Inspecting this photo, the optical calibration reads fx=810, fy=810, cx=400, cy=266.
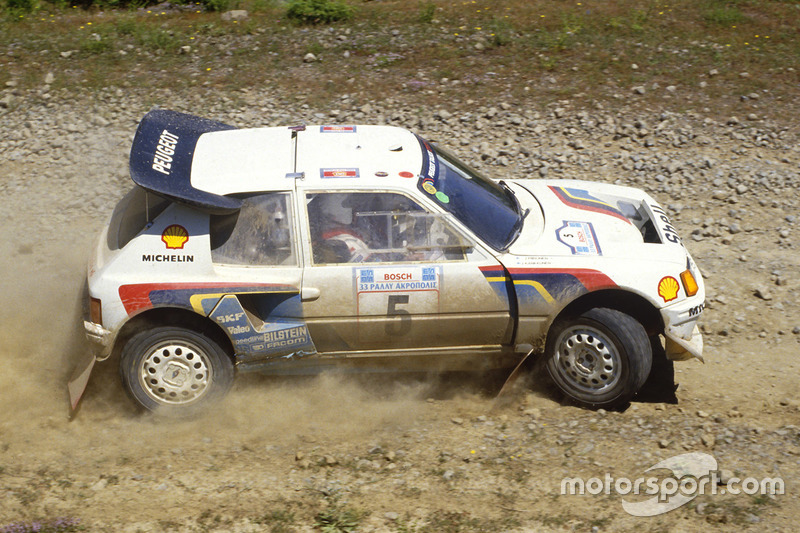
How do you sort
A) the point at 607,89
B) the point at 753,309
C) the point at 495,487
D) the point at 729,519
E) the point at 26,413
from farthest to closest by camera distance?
1. the point at 607,89
2. the point at 753,309
3. the point at 26,413
4. the point at 495,487
5. the point at 729,519

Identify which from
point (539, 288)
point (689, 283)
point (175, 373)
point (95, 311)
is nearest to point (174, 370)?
point (175, 373)

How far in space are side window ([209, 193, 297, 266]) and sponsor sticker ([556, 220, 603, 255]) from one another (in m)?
1.92

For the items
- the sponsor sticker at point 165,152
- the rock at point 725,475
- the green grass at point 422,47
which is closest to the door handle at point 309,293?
the sponsor sticker at point 165,152

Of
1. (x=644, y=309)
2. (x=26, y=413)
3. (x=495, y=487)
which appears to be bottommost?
Result: (x=26, y=413)

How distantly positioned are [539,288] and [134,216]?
2868 millimetres

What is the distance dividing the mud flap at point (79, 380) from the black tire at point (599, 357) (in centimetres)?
330

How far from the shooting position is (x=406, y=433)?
584cm

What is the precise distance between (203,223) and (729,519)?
12.5ft

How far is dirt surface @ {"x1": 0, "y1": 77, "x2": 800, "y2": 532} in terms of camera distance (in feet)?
16.4

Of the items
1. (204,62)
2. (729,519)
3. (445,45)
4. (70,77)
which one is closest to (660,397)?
(729,519)

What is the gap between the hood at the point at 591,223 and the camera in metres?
5.71

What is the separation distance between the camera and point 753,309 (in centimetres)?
718

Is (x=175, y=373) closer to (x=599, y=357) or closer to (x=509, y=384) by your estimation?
(x=509, y=384)

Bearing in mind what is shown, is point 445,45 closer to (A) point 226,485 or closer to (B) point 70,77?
(B) point 70,77
